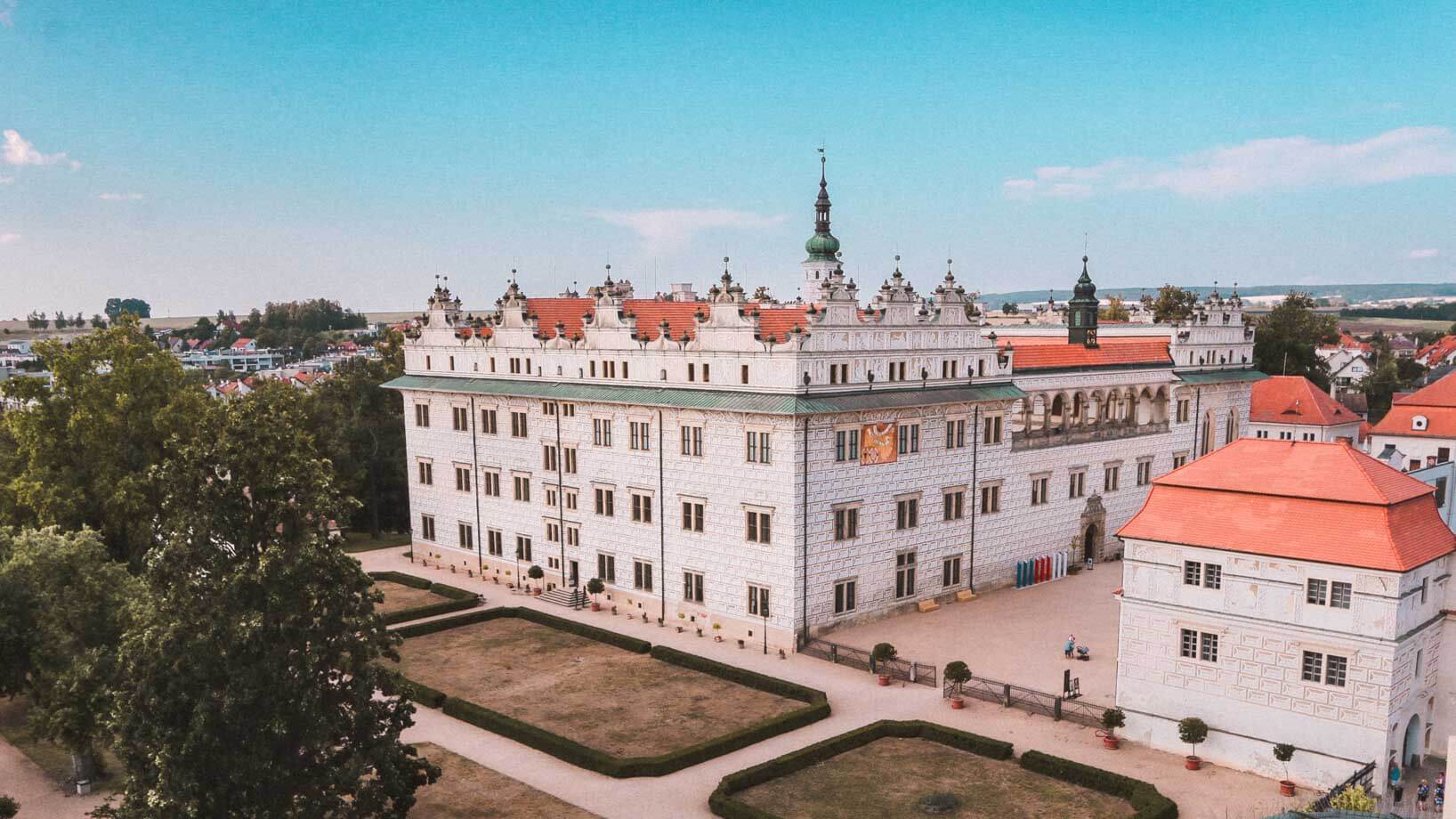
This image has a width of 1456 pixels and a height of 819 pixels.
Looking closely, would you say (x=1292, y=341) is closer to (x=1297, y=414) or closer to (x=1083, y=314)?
(x=1297, y=414)

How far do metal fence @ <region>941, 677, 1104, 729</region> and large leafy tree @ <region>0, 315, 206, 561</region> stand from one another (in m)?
33.9

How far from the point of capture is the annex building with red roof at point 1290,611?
86.4 feet

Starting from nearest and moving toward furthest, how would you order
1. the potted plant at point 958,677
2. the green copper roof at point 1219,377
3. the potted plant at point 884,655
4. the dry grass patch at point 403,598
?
1. the potted plant at point 958,677
2. the potted plant at point 884,655
3. the dry grass patch at point 403,598
4. the green copper roof at point 1219,377

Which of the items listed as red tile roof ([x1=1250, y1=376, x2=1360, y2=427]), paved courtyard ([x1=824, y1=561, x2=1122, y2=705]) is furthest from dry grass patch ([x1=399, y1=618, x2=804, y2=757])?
red tile roof ([x1=1250, y1=376, x2=1360, y2=427])

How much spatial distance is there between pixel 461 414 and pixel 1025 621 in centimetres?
3026

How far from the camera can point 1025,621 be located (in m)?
43.1

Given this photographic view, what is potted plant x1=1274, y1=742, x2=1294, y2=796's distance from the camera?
1067 inches

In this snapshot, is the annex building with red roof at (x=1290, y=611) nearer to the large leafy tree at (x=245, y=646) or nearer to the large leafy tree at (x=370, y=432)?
the large leafy tree at (x=245, y=646)

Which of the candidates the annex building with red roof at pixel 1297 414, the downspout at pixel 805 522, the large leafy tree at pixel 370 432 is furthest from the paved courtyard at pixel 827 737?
the annex building with red roof at pixel 1297 414

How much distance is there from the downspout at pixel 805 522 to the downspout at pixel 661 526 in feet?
23.7

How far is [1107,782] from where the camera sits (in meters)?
27.7

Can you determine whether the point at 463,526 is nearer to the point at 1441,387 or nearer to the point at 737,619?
the point at 737,619

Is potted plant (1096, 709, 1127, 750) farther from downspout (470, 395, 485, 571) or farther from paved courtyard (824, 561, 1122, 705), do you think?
downspout (470, 395, 485, 571)

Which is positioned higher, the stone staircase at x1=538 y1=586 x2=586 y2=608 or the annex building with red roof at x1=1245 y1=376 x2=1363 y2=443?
the annex building with red roof at x1=1245 y1=376 x2=1363 y2=443
